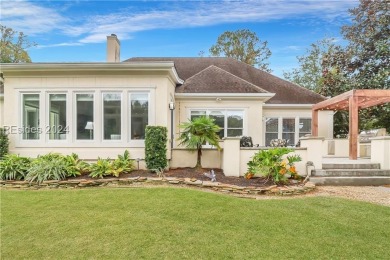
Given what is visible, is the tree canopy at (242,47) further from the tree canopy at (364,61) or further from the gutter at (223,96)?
the gutter at (223,96)

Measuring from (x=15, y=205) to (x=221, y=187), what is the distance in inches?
192

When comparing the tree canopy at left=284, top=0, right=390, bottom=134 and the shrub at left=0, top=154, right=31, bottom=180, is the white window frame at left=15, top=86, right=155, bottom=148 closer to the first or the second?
the shrub at left=0, top=154, right=31, bottom=180

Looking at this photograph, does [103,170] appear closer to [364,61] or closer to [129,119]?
[129,119]

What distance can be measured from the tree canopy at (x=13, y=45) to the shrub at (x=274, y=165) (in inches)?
1047

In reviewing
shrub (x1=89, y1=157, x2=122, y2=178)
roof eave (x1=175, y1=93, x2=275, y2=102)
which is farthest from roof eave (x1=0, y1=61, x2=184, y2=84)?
shrub (x1=89, y1=157, x2=122, y2=178)

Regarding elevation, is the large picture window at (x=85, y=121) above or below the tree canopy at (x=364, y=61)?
below

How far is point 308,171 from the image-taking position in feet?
27.9

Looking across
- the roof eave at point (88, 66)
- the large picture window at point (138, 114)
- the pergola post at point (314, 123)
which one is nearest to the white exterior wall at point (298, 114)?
the pergola post at point (314, 123)

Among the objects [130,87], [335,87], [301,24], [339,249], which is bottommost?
[339,249]

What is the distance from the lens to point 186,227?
4426 millimetres

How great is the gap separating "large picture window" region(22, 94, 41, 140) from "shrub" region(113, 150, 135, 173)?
3242 millimetres

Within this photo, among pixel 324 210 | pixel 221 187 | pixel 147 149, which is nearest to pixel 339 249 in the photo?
pixel 324 210

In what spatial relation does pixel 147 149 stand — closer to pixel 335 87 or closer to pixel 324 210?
pixel 324 210

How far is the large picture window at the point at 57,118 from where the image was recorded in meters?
9.36
